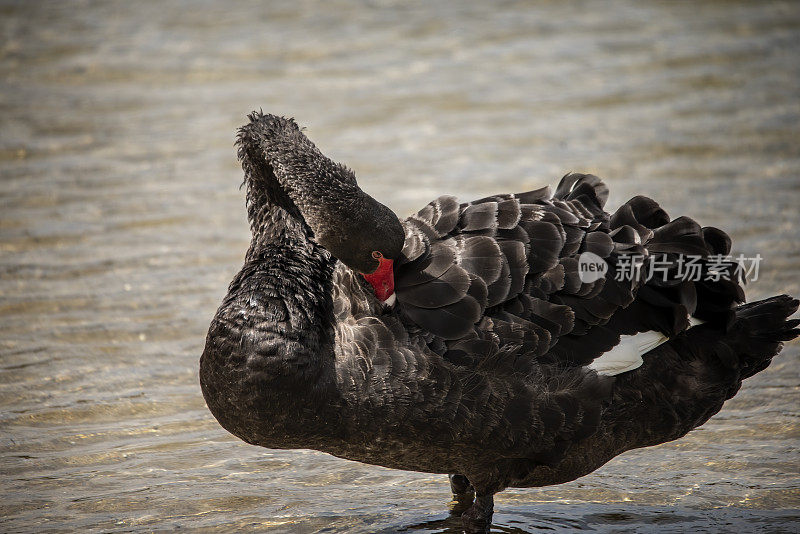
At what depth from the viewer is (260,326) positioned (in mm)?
4238

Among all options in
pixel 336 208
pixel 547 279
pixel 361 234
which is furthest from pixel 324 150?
pixel 547 279

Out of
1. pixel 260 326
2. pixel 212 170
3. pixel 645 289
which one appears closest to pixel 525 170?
pixel 212 170

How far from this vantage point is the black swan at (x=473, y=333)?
4.18 meters

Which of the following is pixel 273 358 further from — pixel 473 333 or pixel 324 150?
pixel 324 150

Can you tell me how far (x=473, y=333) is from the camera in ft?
13.9

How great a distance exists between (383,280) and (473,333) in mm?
422

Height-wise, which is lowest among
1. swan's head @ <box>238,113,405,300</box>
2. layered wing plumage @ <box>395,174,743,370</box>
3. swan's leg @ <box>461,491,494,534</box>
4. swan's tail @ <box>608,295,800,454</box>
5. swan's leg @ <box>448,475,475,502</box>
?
swan's leg @ <box>461,491,494,534</box>

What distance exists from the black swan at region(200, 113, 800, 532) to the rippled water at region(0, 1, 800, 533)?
65 centimetres

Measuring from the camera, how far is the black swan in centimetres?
418

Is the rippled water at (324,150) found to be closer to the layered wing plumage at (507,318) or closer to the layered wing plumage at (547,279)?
the layered wing plumage at (507,318)

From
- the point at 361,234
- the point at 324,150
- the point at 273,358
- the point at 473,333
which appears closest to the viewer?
the point at 273,358

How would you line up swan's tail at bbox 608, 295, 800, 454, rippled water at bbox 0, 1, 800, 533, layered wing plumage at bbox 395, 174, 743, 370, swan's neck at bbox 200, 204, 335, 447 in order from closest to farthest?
swan's neck at bbox 200, 204, 335, 447 < layered wing plumage at bbox 395, 174, 743, 370 < swan's tail at bbox 608, 295, 800, 454 < rippled water at bbox 0, 1, 800, 533

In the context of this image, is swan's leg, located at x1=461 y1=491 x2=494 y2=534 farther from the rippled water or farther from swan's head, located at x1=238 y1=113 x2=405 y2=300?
swan's head, located at x1=238 y1=113 x2=405 y2=300

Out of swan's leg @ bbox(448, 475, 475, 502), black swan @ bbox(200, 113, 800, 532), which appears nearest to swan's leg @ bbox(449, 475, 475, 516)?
swan's leg @ bbox(448, 475, 475, 502)
